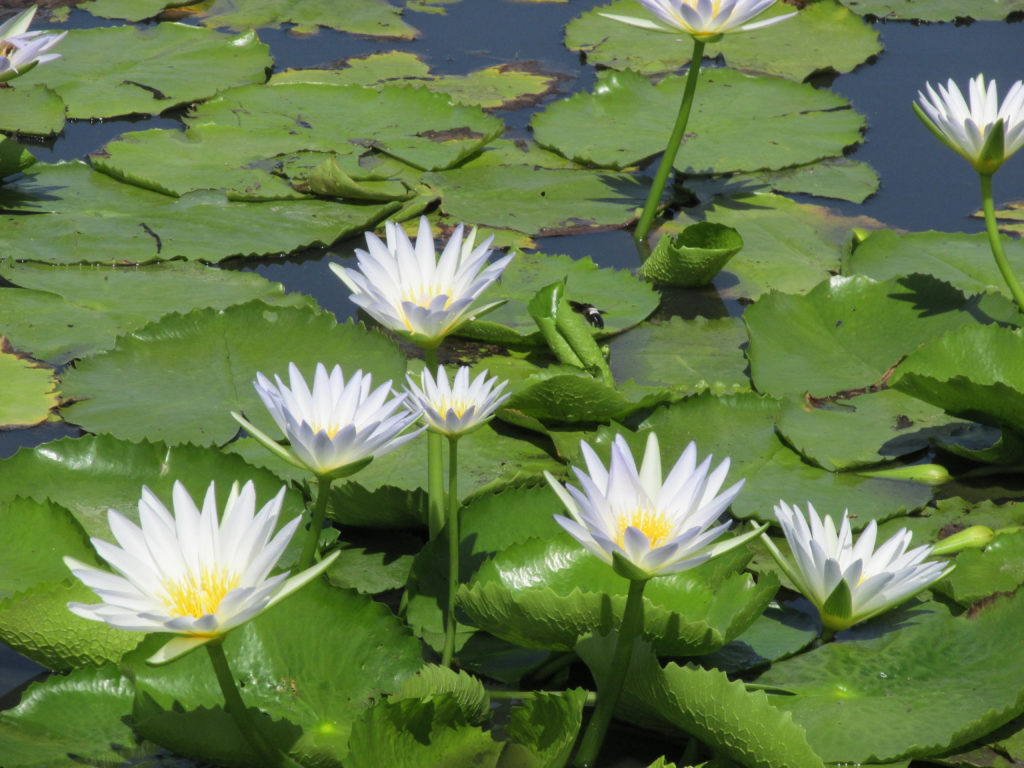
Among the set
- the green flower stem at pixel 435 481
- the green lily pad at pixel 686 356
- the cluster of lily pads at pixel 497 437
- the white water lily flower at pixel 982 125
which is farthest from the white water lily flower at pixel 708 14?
the green flower stem at pixel 435 481

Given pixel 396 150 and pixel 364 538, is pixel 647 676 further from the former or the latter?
pixel 396 150

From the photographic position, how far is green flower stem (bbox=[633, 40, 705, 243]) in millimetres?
3000

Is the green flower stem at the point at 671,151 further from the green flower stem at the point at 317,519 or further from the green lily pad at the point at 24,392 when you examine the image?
the green flower stem at the point at 317,519

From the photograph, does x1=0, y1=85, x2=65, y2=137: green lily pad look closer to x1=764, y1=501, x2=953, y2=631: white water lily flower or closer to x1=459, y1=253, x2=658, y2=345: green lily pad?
x1=459, y1=253, x2=658, y2=345: green lily pad

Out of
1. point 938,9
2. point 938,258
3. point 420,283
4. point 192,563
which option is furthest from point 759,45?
point 192,563

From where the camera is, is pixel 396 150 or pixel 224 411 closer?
pixel 224 411

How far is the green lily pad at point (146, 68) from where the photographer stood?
4098 millimetres

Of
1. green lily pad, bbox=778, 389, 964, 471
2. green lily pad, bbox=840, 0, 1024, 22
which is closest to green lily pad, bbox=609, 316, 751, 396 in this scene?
green lily pad, bbox=778, 389, 964, 471

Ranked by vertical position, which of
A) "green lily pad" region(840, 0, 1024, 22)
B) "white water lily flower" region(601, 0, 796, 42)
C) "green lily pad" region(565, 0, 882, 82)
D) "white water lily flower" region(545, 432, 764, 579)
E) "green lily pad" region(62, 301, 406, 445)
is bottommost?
"green lily pad" region(62, 301, 406, 445)

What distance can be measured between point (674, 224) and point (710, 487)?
2.25 metres

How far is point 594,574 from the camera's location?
1.74m

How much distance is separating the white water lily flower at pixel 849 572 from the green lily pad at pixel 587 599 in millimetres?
69

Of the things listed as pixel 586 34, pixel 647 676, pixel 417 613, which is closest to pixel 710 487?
pixel 647 676

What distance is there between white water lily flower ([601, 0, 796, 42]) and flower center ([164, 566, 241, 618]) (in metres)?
2.10
